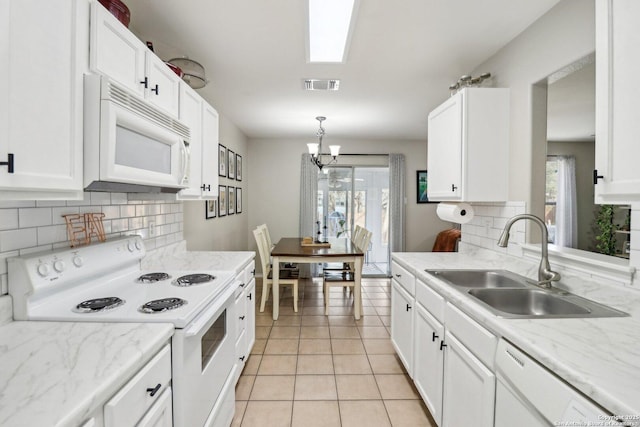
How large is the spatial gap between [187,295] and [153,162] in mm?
662

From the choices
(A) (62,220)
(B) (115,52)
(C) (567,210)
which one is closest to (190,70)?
(B) (115,52)

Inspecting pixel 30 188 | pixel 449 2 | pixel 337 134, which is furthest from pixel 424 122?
pixel 30 188

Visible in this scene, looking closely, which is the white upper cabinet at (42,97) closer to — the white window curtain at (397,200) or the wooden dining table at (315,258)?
the wooden dining table at (315,258)

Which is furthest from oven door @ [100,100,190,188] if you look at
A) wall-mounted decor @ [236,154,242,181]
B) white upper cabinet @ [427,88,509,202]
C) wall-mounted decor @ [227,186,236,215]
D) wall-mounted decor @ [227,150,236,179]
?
wall-mounted decor @ [236,154,242,181]

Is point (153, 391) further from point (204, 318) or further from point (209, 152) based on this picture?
point (209, 152)

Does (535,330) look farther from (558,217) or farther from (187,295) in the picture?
(558,217)

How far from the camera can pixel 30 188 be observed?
0.92 metres

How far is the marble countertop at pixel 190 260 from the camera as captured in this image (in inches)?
84.8

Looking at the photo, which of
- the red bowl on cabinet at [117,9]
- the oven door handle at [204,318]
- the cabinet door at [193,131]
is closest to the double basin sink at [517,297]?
the oven door handle at [204,318]

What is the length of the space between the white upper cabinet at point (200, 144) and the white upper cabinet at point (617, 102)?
83.4 inches

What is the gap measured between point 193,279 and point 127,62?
112 centimetres

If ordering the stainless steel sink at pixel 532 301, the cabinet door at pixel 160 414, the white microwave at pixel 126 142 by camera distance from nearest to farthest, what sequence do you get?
the cabinet door at pixel 160 414 → the white microwave at pixel 126 142 → the stainless steel sink at pixel 532 301

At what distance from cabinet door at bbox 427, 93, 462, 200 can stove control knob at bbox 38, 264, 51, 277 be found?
2.35m

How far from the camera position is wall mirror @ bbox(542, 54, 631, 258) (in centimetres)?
247
